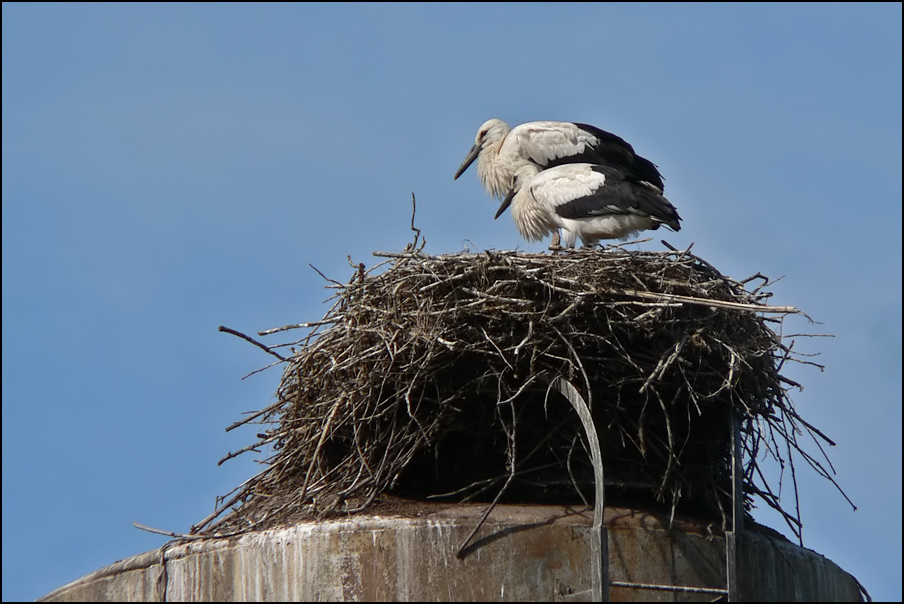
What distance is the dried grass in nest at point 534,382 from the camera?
21.1 ft

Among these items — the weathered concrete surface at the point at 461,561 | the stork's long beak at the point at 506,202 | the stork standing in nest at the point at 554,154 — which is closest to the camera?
the weathered concrete surface at the point at 461,561

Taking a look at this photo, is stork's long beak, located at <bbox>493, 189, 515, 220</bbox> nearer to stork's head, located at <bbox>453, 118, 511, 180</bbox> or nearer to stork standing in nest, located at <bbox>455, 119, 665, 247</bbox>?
stork standing in nest, located at <bbox>455, 119, 665, 247</bbox>

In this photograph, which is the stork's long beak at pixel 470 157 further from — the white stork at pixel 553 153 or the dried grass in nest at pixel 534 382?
the dried grass in nest at pixel 534 382

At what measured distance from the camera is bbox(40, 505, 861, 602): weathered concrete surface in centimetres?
598

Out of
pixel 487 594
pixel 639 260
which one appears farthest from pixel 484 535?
pixel 639 260


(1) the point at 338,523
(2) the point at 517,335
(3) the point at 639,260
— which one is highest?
(3) the point at 639,260

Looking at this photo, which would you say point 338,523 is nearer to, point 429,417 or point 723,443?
point 429,417

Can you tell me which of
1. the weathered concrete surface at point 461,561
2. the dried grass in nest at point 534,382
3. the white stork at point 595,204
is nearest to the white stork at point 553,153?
the white stork at point 595,204

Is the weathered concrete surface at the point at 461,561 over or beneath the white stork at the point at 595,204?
beneath

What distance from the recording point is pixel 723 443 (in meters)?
6.92

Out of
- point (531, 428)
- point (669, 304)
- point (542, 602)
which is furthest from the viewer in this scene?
point (531, 428)

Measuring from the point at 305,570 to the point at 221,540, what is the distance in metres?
0.62

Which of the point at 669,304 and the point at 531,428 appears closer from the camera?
the point at 669,304

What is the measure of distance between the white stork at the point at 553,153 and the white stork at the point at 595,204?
0.24 meters
